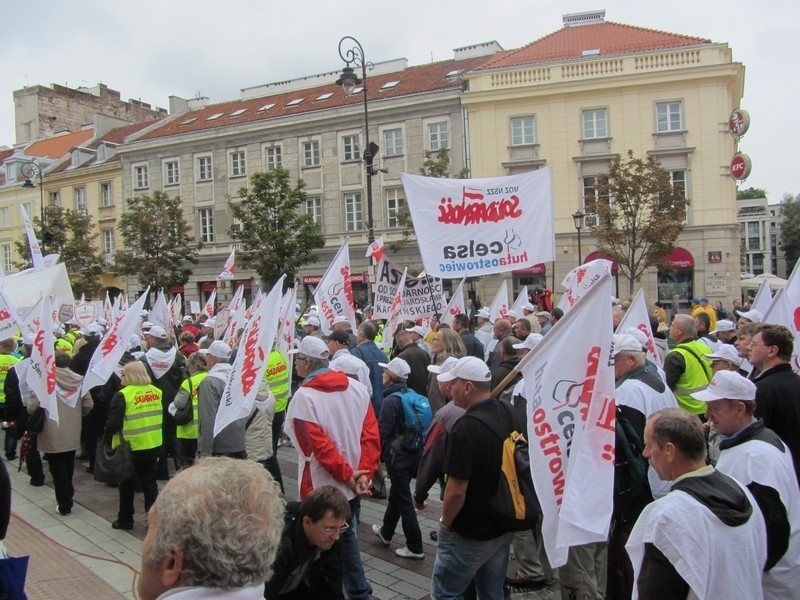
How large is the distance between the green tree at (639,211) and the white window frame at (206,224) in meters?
22.6

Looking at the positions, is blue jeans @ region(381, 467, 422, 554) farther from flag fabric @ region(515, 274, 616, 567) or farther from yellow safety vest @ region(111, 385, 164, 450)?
yellow safety vest @ region(111, 385, 164, 450)

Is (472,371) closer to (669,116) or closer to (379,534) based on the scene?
(379,534)

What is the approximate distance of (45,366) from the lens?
652cm

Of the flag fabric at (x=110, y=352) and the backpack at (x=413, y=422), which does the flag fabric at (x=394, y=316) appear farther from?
the backpack at (x=413, y=422)

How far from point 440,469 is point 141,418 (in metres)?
3.46

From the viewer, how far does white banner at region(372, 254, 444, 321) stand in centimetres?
1143

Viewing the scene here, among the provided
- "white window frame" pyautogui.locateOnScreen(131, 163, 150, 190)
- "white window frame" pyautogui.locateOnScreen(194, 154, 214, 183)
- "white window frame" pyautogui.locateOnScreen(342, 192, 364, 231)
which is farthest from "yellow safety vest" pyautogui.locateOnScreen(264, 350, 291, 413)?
"white window frame" pyautogui.locateOnScreen(131, 163, 150, 190)

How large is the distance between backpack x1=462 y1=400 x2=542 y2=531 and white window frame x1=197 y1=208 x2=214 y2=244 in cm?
3824

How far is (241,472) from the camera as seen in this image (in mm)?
1860

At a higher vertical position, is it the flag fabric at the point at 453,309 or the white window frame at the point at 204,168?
the white window frame at the point at 204,168

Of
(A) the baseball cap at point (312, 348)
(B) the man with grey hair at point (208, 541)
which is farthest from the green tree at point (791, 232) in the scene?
(B) the man with grey hair at point (208, 541)

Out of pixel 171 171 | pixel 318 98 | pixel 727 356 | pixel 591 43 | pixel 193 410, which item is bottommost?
pixel 193 410

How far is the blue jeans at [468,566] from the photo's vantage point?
370 centimetres

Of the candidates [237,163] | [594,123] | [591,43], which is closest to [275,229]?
[237,163]
